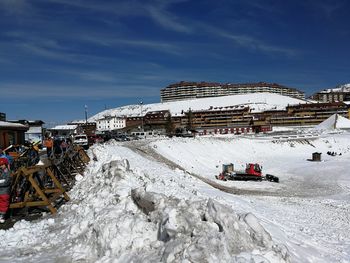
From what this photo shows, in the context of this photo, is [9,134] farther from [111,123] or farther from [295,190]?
[111,123]

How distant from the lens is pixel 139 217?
839 centimetres

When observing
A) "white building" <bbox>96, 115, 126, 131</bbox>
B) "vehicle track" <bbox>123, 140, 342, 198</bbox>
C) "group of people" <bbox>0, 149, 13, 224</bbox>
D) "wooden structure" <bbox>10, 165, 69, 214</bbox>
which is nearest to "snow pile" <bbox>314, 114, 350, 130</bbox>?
"vehicle track" <bbox>123, 140, 342, 198</bbox>

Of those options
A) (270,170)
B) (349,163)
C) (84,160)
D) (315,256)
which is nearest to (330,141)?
(349,163)

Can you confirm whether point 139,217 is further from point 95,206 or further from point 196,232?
point 95,206

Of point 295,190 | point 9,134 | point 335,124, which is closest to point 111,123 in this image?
point 335,124

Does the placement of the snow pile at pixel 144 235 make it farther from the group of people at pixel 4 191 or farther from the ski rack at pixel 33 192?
the ski rack at pixel 33 192

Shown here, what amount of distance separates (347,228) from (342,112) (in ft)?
425

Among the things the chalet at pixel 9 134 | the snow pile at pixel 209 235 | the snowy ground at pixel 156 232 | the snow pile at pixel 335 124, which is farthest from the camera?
the snow pile at pixel 335 124

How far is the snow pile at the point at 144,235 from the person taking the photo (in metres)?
6.65

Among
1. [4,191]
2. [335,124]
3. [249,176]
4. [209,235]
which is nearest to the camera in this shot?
[209,235]

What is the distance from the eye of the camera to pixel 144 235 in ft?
25.6

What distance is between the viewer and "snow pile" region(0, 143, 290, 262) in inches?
262

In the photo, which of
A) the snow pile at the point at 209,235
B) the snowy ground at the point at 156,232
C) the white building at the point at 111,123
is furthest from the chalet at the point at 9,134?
the white building at the point at 111,123

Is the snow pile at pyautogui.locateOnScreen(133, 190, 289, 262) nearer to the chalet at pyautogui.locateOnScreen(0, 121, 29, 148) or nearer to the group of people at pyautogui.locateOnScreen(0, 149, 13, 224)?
the group of people at pyautogui.locateOnScreen(0, 149, 13, 224)
